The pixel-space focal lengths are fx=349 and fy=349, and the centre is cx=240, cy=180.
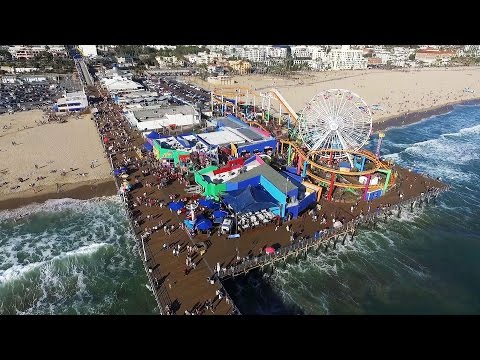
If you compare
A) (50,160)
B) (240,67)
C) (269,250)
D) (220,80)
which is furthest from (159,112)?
(240,67)

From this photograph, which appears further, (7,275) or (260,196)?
(260,196)

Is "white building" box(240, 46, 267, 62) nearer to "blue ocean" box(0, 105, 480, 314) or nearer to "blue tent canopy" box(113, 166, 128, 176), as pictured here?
"blue tent canopy" box(113, 166, 128, 176)

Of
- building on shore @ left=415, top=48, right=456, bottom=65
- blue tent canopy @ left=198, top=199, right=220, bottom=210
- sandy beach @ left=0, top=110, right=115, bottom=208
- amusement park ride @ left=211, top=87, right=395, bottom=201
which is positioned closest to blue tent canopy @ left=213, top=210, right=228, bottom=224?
blue tent canopy @ left=198, top=199, right=220, bottom=210
